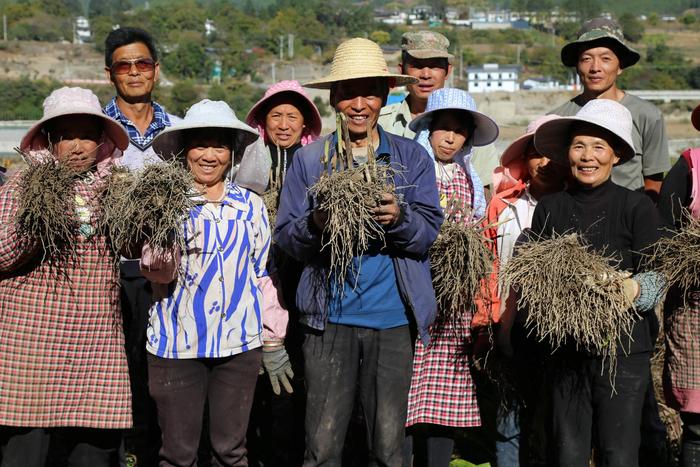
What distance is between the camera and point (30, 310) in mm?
3785

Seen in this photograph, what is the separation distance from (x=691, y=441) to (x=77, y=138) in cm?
314

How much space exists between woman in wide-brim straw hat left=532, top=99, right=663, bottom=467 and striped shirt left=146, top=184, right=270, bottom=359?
4.61 ft

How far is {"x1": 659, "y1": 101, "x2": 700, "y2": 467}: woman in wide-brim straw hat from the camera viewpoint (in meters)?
4.03

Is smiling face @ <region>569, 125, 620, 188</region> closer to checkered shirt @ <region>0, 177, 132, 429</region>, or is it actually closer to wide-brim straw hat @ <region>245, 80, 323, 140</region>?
wide-brim straw hat @ <region>245, 80, 323, 140</region>

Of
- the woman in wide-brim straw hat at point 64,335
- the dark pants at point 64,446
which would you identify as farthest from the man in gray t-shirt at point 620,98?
the dark pants at point 64,446

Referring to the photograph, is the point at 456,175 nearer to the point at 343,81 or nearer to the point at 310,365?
the point at 343,81

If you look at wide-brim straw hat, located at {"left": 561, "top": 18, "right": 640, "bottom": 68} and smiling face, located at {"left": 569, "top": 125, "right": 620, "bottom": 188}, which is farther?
wide-brim straw hat, located at {"left": 561, "top": 18, "right": 640, "bottom": 68}

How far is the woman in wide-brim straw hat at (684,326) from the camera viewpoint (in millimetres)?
4031

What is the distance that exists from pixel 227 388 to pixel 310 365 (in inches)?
15.6

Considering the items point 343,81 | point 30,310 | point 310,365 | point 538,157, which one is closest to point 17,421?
point 30,310

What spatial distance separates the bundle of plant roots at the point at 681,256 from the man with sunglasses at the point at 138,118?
2601 mm

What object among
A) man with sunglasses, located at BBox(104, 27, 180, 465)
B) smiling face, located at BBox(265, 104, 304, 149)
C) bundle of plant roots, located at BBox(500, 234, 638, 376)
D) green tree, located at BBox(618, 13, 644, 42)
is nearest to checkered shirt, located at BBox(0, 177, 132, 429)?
man with sunglasses, located at BBox(104, 27, 180, 465)

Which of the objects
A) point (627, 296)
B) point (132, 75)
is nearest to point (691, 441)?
point (627, 296)

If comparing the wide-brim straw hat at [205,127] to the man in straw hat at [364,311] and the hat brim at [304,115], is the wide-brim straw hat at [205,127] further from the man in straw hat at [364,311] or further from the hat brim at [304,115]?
the hat brim at [304,115]
